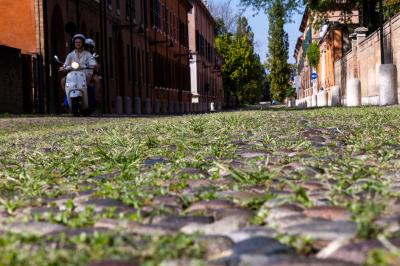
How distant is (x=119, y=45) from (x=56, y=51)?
1099 cm

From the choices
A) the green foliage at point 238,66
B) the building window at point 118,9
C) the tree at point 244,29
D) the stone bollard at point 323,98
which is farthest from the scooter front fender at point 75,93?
the tree at point 244,29

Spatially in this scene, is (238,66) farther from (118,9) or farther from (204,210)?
(204,210)

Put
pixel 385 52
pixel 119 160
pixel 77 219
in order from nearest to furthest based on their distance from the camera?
1. pixel 77 219
2. pixel 119 160
3. pixel 385 52

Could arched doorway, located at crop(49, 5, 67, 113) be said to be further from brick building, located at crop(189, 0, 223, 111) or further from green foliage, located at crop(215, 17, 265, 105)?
green foliage, located at crop(215, 17, 265, 105)

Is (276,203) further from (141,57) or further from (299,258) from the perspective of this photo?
(141,57)

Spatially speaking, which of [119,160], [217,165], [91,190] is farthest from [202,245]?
[119,160]

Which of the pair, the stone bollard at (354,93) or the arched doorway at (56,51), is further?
the stone bollard at (354,93)

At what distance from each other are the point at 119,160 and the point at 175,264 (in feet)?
10.2

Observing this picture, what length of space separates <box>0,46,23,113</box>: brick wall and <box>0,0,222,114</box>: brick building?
0.76 metres

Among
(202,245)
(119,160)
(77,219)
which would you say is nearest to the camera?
(202,245)

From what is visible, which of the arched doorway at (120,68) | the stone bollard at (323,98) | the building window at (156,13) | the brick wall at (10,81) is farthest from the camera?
the stone bollard at (323,98)

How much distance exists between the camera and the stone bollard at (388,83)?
2714 centimetres

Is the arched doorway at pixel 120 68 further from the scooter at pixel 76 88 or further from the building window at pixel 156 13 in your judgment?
the scooter at pixel 76 88

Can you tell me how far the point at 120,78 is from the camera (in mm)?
37719
